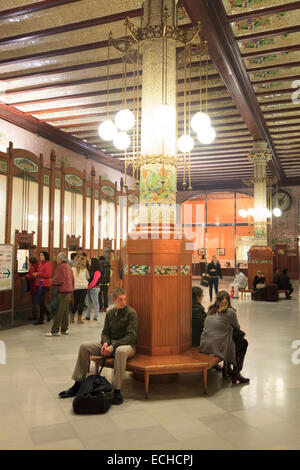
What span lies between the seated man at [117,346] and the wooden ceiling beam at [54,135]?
6507mm

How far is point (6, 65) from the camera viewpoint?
301 inches

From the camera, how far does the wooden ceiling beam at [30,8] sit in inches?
227

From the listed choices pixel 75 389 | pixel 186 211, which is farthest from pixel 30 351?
pixel 186 211

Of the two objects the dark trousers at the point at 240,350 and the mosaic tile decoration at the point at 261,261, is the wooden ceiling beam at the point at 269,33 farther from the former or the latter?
the mosaic tile decoration at the point at 261,261

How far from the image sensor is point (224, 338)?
4.70m

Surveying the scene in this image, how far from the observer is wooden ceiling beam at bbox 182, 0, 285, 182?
19.3 ft

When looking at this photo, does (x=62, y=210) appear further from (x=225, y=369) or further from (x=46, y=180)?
(x=225, y=369)

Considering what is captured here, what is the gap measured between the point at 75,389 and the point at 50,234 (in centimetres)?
666

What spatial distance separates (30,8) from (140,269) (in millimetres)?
4184

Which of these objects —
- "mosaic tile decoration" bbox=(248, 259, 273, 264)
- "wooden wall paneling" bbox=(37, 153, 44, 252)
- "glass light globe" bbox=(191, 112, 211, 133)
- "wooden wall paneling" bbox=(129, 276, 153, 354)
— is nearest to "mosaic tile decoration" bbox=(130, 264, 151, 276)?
"wooden wall paneling" bbox=(129, 276, 153, 354)

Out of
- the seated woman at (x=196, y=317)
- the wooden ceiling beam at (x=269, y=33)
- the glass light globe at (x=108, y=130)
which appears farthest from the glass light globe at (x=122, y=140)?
the wooden ceiling beam at (x=269, y=33)

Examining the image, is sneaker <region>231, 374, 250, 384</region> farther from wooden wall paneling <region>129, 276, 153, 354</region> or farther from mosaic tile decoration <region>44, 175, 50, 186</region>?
mosaic tile decoration <region>44, 175, 50, 186</region>

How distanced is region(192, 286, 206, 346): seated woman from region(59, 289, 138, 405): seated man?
106 cm

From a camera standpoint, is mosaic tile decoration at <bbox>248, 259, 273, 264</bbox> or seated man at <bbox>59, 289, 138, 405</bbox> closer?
seated man at <bbox>59, 289, 138, 405</bbox>
